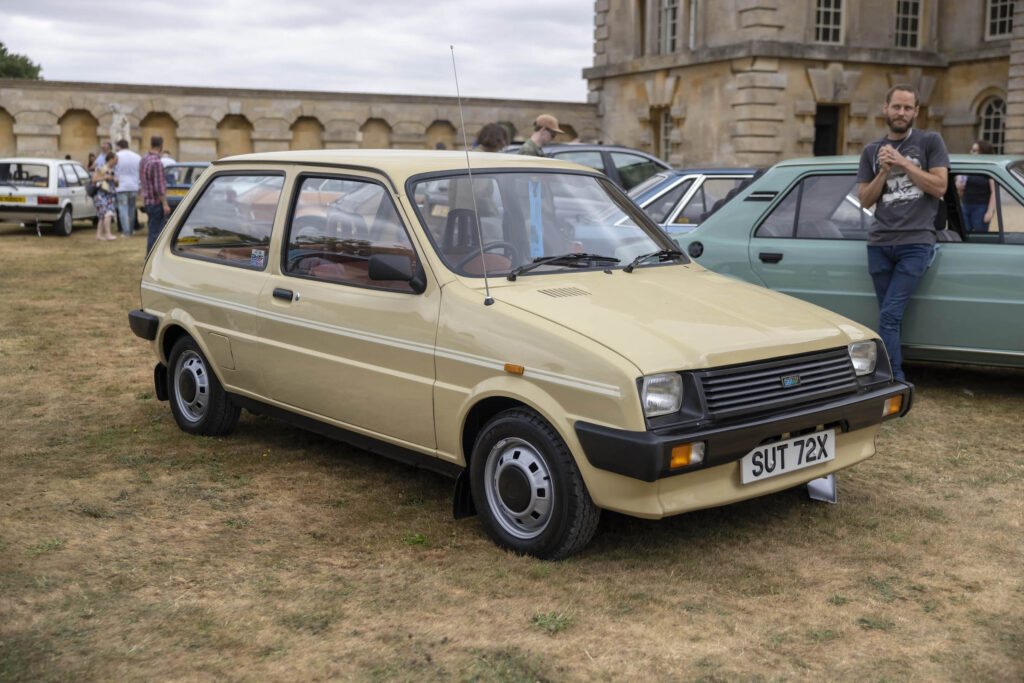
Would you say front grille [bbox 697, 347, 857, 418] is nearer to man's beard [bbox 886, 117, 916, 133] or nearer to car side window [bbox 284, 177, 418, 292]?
car side window [bbox 284, 177, 418, 292]

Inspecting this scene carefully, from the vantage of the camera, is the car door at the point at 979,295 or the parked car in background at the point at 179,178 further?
the parked car in background at the point at 179,178

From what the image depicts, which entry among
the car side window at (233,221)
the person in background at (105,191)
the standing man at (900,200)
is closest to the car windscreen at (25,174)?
the person in background at (105,191)

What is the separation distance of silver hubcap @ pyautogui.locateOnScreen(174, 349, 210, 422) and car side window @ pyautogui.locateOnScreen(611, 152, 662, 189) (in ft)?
35.4

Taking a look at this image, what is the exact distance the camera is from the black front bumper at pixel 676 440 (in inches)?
161

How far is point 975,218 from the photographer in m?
7.62

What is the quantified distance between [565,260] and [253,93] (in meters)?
36.3

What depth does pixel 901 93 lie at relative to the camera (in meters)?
7.07

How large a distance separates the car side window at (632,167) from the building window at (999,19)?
51.7 ft

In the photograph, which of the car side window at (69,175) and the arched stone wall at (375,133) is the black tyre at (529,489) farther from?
the arched stone wall at (375,133)

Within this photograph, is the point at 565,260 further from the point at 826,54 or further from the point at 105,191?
the point at 826,54

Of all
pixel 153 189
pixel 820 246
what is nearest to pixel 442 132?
pixel 153 189

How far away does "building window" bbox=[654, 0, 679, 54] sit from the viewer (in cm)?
3198

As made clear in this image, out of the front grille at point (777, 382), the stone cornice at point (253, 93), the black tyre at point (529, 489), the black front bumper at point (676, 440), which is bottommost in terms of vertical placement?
the black tyre at point (529, 489)

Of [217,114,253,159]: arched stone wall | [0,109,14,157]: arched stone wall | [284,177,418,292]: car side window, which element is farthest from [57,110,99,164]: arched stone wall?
[284,177,418,292]: car side window
